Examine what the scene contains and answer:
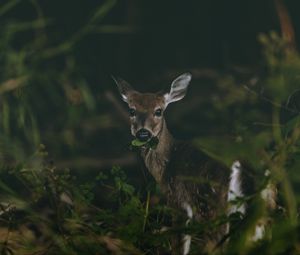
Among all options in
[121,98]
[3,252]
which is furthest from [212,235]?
[121,98]

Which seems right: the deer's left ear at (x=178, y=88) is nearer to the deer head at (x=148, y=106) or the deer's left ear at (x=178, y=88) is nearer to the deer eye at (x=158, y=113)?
the deer head at (x=148, y=106)

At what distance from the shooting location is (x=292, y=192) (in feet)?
12.1

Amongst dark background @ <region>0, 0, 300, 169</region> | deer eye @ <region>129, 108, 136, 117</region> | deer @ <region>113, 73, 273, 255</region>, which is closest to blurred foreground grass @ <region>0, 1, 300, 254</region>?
deer @ <region>113, 73, 273, 255</region>

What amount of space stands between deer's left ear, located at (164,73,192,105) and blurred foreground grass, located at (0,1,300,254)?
0.39 metres

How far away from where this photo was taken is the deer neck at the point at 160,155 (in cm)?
588

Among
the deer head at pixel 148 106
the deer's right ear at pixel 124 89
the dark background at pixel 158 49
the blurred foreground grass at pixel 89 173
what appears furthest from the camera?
the dark background at pixel 158 49

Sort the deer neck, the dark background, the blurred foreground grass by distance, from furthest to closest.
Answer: the dark background
the deer neck
the blurred foreground grass

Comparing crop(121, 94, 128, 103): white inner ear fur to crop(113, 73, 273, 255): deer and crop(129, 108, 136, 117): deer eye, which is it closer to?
crop(113, 73, 273, 255): deer

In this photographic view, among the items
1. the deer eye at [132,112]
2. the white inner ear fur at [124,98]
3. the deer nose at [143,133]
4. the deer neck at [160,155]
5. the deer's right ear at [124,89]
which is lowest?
the deer neck at [160,155]

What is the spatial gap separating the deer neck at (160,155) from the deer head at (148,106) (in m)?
0.07

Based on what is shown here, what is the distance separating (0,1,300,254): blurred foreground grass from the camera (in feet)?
12.5

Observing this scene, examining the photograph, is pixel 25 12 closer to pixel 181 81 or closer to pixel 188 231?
pixel 181 81

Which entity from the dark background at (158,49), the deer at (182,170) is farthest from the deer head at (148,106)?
the dark background at (158,49)

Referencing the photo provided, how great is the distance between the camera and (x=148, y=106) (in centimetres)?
617
